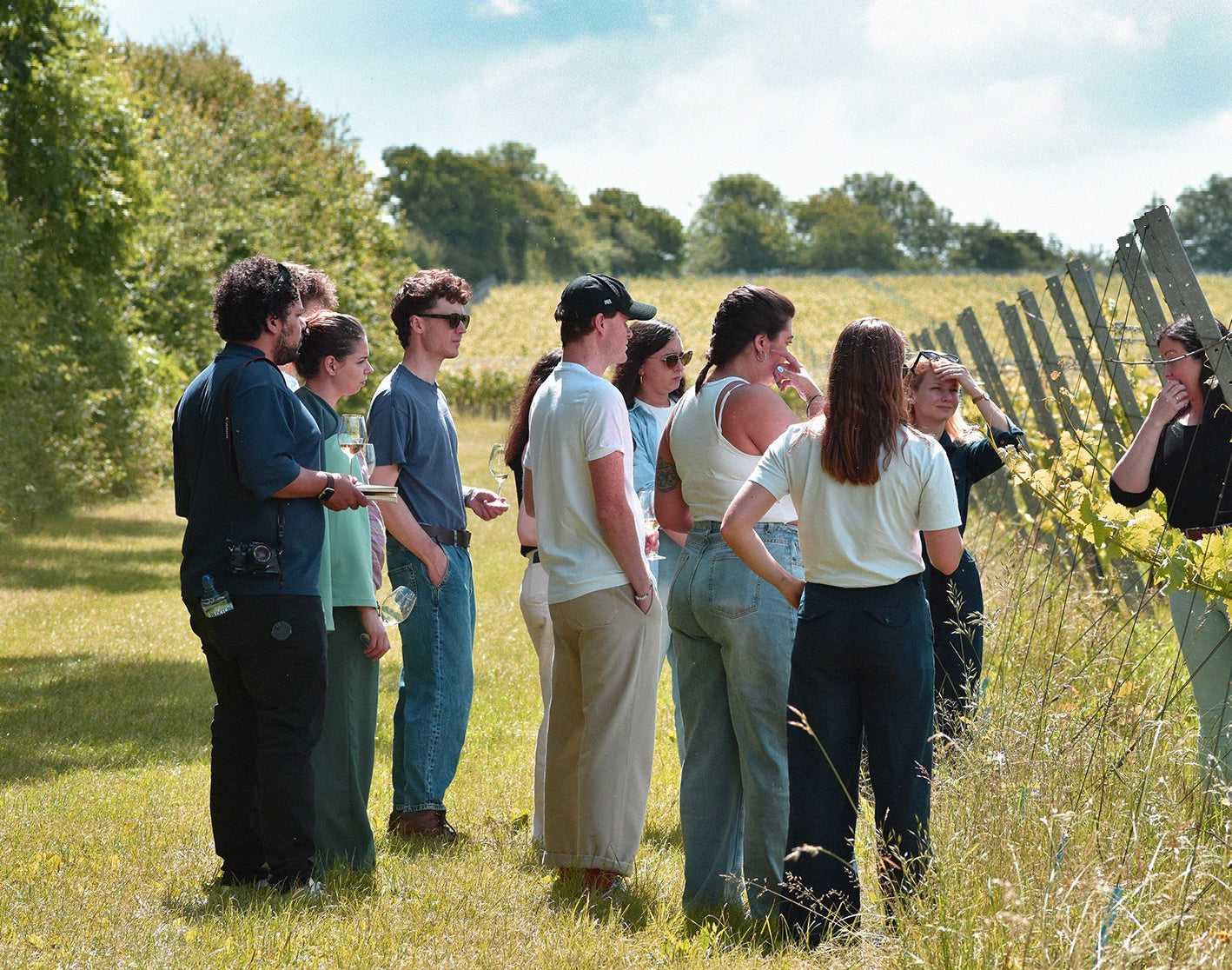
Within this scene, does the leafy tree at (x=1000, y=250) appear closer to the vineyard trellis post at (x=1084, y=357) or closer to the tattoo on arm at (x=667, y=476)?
the vineyard trellis post at (x=1084, y=357)

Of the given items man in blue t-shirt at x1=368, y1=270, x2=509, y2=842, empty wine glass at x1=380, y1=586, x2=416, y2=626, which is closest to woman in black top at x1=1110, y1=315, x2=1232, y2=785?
man in blue t-shirt at x1=368, y1=270, x2=509, y2=842

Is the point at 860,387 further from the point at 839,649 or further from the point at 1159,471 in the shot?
the point at 1159,471

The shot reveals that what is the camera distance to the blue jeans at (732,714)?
4.29 meters

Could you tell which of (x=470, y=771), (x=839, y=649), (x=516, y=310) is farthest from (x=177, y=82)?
(x=839, y=649)

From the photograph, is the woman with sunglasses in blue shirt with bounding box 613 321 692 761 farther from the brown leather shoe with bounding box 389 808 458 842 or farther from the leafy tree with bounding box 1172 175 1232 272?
the leafy tree with bounding box 1172 175 1232 272

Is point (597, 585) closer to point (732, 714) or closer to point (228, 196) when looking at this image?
point (732, 714)

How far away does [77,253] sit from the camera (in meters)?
16.8

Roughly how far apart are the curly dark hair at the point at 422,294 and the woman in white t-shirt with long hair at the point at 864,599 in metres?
2.01

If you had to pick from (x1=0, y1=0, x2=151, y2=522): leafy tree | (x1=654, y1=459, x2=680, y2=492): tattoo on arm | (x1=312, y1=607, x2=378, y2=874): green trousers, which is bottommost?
(x1=312, y1=607, x2=378, y2=874): green trousers

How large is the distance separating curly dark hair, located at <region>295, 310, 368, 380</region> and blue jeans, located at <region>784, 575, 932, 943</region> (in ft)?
6.60

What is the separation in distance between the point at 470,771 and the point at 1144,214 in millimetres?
4058

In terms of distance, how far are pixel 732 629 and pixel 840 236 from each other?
449 ft

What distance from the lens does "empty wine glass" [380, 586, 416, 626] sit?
4953 millimetres

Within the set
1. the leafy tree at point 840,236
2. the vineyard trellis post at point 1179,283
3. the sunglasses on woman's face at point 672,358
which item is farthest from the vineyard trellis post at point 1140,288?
the leafy tree at point 840,236
